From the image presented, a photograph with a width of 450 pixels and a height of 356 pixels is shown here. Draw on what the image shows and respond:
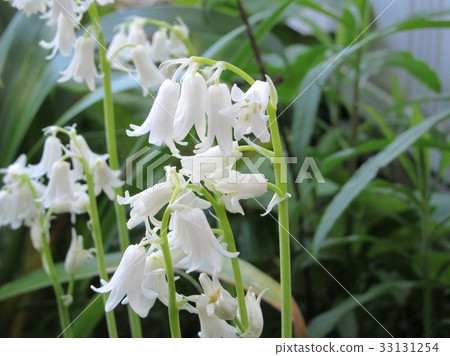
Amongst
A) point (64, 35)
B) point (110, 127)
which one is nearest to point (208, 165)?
point (110, 127)

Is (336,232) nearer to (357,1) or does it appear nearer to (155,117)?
(357,1)

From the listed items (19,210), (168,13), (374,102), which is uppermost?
(168,13)

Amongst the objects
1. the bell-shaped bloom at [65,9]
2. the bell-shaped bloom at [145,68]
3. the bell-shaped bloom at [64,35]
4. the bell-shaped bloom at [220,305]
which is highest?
the bell-shaped bloom at [65,9]

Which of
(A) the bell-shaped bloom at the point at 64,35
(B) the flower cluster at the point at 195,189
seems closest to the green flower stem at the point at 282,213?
(B) the flower cluster at the point at 195,189

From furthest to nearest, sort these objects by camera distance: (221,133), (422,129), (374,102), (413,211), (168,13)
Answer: (374,102)
(413,211)
(168,13)
(422,129)
(221,133)

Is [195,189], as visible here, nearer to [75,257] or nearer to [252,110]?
[252,110]

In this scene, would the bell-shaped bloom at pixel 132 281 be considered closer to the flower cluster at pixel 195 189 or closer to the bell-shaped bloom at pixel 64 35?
the flower cluster at pixel 195 189

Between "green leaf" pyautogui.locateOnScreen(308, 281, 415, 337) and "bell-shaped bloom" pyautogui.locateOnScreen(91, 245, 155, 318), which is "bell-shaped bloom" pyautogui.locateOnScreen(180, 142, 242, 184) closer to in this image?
"bell-shaped bloom" pyautogui.locateOnScreen(91, 245, 155, 318)
